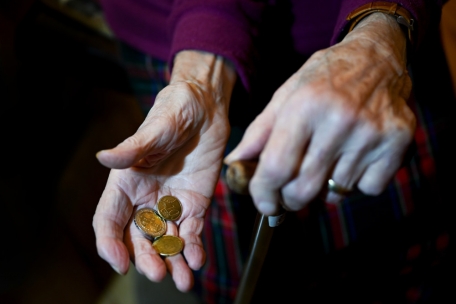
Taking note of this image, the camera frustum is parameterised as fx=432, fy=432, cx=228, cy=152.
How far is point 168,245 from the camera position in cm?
54

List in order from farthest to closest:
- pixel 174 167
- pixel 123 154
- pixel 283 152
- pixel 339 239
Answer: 1. pixel 339 239
2. pixel 174 167
3. pixel 123 154
4. pixel 283 152

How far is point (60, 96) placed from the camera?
94 cm

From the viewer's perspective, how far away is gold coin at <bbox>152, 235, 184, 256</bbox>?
525 mm

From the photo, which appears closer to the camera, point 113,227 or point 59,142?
point 113,227

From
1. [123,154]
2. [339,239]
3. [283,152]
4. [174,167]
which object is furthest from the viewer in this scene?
[339,239]

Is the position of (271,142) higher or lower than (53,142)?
higher

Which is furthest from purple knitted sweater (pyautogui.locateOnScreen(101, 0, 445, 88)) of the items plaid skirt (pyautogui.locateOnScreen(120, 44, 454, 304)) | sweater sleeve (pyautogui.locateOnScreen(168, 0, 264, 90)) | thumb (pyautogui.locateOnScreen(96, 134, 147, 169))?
thumb (pyautogui.locateOnScreen(96, 134, 147, 169))

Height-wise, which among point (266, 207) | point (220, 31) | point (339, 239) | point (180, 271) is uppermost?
point (220, 31)

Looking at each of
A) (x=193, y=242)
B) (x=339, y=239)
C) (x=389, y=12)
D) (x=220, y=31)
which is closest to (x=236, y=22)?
(x=220, y=31)

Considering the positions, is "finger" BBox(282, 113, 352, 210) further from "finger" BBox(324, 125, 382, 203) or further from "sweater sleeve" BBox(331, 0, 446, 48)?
"sweater sleeve" BBox(331, 0, 446, 48)

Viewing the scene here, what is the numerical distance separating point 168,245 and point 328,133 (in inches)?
10.4

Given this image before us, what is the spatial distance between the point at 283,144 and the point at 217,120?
0.94 ft

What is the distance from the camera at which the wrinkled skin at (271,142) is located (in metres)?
0.38

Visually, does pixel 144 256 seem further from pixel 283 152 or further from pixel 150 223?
pixel 283 152
